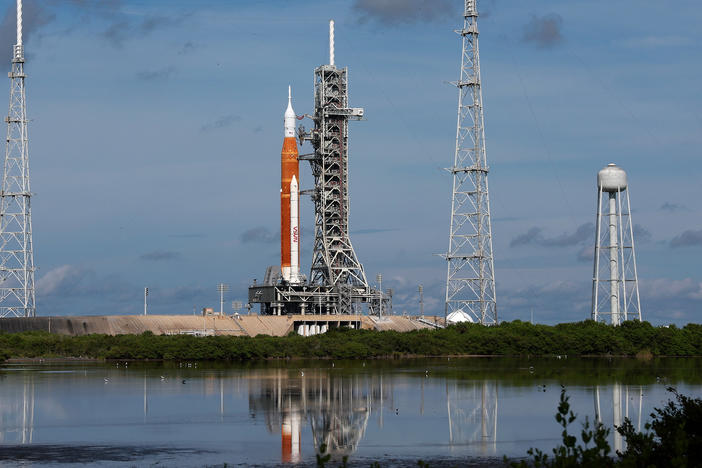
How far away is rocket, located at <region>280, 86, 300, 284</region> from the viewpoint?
133 m

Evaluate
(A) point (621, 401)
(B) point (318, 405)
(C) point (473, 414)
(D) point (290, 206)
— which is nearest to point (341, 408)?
(B) point (318, 405)

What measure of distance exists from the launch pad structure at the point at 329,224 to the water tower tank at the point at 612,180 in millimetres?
29690

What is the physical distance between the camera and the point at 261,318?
131750 mm

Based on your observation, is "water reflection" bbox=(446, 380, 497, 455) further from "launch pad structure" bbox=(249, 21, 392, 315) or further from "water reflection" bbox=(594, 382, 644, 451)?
"launch pad structure" bbox=(249, 21, 392, 315)

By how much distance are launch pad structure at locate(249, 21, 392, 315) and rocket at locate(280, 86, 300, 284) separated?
44.1 inches

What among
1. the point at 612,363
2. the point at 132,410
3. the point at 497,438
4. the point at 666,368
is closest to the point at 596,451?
the point at 497,438

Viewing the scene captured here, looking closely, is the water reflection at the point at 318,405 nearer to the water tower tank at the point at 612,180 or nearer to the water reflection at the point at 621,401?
the water reflection at the point at 621,401

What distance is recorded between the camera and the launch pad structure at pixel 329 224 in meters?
133

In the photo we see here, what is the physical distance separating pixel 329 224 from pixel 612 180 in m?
34.2

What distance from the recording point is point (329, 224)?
134m

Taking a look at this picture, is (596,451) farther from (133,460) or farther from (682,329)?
(682,329)

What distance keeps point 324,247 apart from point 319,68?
859 inches

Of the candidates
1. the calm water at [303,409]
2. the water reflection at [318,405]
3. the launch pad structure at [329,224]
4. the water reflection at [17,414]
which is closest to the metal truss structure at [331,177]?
the launch pad structure at [329,224]

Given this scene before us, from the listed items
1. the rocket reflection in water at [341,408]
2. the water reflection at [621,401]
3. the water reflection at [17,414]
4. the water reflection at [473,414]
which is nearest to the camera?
the rocket reflection in water at [341,408]
